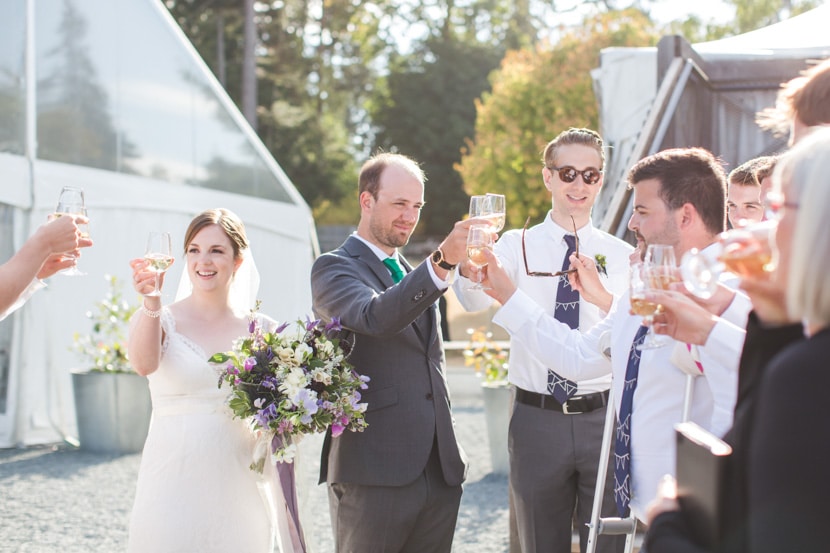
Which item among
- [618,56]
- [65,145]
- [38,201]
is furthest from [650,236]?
[65,145]

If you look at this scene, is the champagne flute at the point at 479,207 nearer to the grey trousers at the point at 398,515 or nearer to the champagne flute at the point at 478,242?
the champagne flute at the point at 478,242

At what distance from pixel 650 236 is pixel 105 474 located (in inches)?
250

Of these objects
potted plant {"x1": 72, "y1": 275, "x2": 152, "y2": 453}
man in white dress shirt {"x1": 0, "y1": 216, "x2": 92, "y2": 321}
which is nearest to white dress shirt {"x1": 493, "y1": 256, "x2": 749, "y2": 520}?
man in white dress shirt {"x1": 0, "y1": 216, "x2": 92, "y2": 321}

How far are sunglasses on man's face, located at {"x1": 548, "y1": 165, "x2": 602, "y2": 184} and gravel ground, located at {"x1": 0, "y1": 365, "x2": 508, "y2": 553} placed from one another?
6.93 ft

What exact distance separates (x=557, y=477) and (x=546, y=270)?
0.99 m

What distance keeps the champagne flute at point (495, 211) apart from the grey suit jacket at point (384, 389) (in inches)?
15.1

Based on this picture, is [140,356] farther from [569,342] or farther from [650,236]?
[650,236]

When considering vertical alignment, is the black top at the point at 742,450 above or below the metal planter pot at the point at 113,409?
above

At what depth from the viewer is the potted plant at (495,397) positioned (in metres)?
7.77

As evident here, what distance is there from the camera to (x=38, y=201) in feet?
29.2

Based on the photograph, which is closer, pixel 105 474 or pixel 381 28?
pixel 105 474

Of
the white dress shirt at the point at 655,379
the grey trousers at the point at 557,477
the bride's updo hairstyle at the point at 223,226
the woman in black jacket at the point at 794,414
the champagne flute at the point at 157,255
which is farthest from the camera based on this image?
the bride's updo hairstyle at the point at 223,226

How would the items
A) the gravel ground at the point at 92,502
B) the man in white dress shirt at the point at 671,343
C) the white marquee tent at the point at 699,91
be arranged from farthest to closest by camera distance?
the white marquee tent at the point at 699,91
the gravel ground at the point at 92,502
the man in white dress shirt at the point at 671,343

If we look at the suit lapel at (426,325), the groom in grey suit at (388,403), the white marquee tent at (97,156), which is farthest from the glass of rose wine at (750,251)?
the white marquee tent at (97,156)
